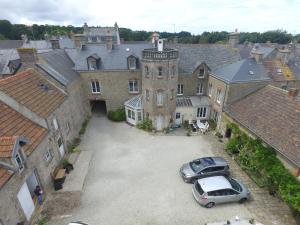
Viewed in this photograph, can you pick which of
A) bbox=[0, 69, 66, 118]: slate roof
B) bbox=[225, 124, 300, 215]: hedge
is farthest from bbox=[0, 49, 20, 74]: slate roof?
bbox=[225, 124, 300, 215]: hedge

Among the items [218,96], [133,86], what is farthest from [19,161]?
[218,96]

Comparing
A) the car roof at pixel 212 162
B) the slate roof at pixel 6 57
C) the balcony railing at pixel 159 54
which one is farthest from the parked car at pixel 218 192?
the slate roof at pixel 6 57

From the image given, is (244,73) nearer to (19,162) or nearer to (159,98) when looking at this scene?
(159,98)

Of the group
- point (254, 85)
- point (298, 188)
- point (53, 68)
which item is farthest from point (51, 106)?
point (254, 85)

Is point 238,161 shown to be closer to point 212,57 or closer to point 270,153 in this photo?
point 270,153

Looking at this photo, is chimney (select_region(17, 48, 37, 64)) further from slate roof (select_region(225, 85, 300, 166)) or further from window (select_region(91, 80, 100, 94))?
slate roof (select_region(225, 85, 300, 166))

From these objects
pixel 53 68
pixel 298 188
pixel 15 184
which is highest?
pixel 53 68

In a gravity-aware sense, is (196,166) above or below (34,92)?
below
